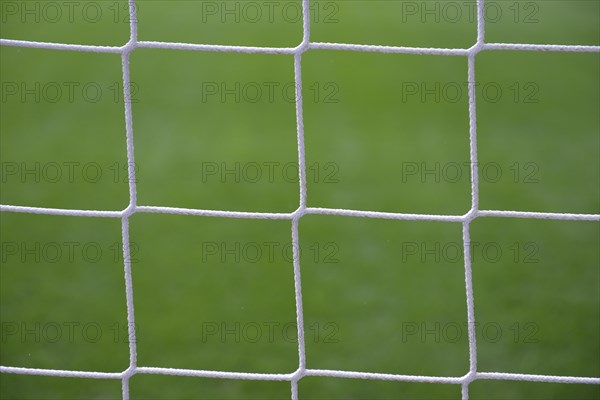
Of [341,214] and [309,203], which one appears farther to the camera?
[309,203]

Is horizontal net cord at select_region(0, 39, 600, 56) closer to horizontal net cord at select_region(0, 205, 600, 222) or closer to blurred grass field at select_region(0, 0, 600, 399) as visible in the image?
horizontal net cord at select_region(0, 205, 600, 222)

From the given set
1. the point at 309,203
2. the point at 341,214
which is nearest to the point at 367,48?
the point at 341,214

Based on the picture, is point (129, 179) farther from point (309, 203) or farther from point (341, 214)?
point (309, 203)

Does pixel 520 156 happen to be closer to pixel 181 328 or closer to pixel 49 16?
pixel 181 328

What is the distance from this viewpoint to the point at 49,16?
3.05m

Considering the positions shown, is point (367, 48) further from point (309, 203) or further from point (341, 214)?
point (309, 203)

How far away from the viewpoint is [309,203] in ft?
6.76

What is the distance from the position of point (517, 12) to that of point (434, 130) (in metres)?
1.04

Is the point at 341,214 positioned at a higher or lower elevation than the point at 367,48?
lower

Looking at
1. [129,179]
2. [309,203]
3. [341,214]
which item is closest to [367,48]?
[341,214]

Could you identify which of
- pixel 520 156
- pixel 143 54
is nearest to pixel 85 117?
pixel 143 54

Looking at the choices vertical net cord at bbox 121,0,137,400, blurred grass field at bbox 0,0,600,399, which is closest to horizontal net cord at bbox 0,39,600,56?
vertical net cord at bbox 121,0,137,400

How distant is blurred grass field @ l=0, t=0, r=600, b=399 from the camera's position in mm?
1531

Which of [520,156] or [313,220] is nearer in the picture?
[313,220]
